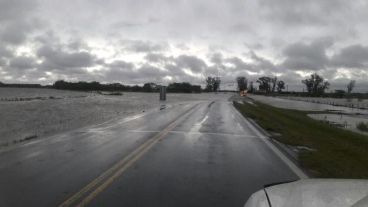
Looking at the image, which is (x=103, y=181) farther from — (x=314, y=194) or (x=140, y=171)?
(x=314, y=194)

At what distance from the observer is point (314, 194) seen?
2.98 m

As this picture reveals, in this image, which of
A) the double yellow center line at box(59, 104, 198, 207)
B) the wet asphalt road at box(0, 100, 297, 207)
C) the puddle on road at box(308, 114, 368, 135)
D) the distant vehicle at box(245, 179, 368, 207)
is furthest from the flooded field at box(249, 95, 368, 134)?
the distant vehicle at box(245, 179, 368, 207)

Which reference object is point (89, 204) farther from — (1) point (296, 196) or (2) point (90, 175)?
(1) point (296, 196)

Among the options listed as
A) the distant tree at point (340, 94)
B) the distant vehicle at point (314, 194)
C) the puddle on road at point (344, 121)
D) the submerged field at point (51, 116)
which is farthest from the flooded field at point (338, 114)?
the distant tree at point (340, 94)

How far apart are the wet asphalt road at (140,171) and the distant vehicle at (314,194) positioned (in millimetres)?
2416

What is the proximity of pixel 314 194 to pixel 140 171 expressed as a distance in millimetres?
5144

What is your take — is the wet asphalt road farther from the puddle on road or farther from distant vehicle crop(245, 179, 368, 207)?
the puddle on road

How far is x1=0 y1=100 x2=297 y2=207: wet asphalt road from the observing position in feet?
19.1

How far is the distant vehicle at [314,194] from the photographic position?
2.77 metres

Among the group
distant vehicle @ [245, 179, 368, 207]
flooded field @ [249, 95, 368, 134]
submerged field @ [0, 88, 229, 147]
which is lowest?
flooded field @ [249, 95, 368, 134]

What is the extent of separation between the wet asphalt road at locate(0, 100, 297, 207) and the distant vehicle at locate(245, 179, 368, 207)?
95.1 inches

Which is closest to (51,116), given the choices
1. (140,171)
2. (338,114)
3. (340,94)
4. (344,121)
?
(140,171)

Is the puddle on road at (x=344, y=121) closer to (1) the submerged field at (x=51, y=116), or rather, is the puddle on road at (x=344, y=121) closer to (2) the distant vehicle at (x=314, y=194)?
(1) the submerged field at (x=51, y=116)

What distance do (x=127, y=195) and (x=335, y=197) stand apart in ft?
12.4
